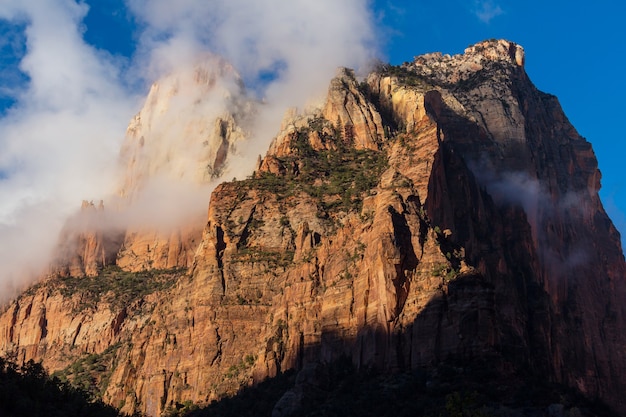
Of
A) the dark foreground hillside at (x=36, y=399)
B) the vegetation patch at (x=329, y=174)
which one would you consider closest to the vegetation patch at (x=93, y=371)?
the vegetation patch at (x=329, y=174)

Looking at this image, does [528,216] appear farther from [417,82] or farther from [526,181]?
[417,82]

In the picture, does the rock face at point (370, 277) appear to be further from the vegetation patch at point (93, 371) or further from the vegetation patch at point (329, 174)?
the vegetation patch at point (93, 371)

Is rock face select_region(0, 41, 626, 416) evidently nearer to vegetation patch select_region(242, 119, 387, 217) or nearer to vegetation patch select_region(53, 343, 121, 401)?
vegetation patch select_region(242, 119, 387, 217)

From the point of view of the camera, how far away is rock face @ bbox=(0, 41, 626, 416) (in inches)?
4759

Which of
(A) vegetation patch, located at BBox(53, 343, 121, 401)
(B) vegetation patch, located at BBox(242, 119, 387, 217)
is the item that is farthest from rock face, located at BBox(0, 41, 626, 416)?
(A) vegetation patch, located at BBox(53, 343, 121, 401)

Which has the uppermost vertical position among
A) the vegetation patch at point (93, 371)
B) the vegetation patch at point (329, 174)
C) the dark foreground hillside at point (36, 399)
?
the vegetation patch at point (329, 174)

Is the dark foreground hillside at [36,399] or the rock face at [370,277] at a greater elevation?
the rock face at [370,277]

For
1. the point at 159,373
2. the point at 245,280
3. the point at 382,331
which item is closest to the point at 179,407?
the point at 159,373

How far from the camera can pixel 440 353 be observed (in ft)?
A: 369

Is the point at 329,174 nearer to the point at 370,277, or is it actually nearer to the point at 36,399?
the point at 370,277

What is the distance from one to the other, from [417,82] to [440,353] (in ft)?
297

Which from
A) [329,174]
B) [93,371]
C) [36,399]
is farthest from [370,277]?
[93,371]

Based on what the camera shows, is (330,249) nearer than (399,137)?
Yes

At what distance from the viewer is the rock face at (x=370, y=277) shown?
397 feet
